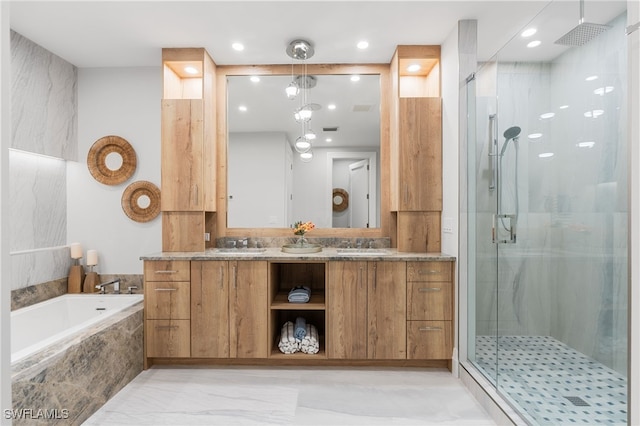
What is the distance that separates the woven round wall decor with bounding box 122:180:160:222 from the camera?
3314 mm

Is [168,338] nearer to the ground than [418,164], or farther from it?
nearer to the ground

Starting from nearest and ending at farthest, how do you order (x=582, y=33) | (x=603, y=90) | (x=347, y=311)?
(x=603, y=90)
(x=582, y=33)
(x=347, y=311)

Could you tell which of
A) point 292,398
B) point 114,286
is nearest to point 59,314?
point 114,286

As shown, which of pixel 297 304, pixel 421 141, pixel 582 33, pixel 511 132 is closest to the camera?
pixel 582 33

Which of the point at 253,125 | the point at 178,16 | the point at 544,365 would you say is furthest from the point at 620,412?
the point at 178,16

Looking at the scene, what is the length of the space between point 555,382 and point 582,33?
182 cm

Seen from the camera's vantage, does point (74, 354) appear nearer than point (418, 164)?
Yes

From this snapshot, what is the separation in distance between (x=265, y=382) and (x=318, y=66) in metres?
2.72

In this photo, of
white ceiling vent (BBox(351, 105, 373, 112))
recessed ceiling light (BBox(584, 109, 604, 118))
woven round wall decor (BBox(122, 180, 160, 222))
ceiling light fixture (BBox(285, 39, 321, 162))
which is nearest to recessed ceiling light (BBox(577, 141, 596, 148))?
recessed ceiling light (BBox(584, 109, 604, 118))

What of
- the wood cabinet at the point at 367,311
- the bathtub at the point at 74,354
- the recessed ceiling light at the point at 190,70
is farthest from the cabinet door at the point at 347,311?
the recessed ceiling light at the point at 190,70

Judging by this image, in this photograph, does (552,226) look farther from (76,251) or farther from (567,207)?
(76,251)

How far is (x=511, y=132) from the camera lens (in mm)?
2141

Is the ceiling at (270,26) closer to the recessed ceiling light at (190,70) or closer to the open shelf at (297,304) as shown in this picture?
the recessed ceiling light at (190,70)

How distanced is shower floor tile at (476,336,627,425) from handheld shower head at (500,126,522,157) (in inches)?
45.4
